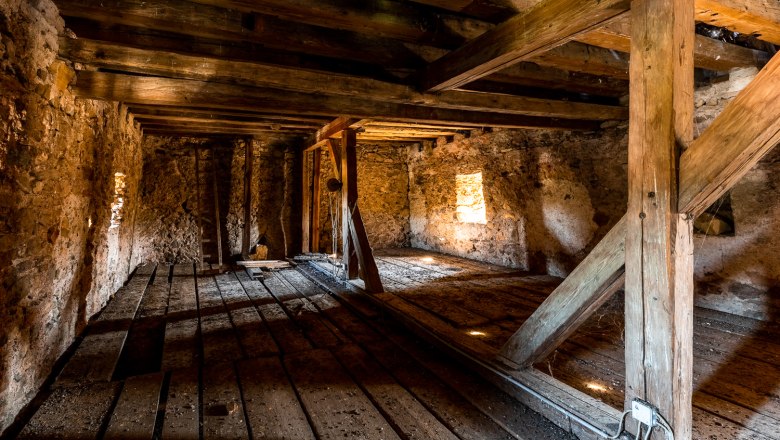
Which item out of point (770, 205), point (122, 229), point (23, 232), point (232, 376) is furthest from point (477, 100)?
point (122, 229)

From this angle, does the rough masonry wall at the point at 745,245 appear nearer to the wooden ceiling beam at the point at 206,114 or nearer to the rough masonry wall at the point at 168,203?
the wooden ceiling beam at the point at 206,114

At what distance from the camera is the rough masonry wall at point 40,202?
1.75 m

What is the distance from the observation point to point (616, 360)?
2398 mm

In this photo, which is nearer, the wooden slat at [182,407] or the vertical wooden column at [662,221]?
the vertical wooden column at [662,221]

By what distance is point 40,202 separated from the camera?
2115 millimetres

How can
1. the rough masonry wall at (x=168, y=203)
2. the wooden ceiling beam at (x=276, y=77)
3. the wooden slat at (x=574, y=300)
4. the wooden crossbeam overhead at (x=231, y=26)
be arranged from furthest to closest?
the rough masonry wall at (x=168, y=203), the wooden ceiling beam at (x=276, y=77), the wooden crossbeam overhead at (x=231, y=26), the wooden slat at (x=574, y=300)

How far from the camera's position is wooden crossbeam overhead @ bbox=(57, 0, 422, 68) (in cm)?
200

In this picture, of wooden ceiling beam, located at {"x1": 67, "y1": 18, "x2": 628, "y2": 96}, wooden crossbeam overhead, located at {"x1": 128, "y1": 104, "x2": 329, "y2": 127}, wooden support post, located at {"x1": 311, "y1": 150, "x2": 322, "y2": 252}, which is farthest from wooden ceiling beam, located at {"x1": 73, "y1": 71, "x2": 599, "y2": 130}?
wooden support post, located at {"x1": 311, "y1": 150, "x2": 322, "y2": 252}

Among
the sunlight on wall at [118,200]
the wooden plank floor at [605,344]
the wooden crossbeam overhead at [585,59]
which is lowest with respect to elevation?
the wooden plank floor at [605,344]

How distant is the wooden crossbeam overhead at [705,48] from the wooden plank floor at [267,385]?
84.9 inches

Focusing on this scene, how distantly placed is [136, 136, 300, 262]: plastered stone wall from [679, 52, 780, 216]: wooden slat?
20.5ft

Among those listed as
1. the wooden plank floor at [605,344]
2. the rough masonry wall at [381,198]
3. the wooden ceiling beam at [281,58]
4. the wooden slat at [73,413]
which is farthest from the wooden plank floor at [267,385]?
the rough masonry wall at [381,198]

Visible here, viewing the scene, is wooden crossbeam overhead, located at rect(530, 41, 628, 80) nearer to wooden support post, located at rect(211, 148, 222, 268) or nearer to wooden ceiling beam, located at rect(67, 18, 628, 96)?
wooden ceiling beam, located at rect(67, 18, 628, 96)

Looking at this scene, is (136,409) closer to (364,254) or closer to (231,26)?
(231,26)
